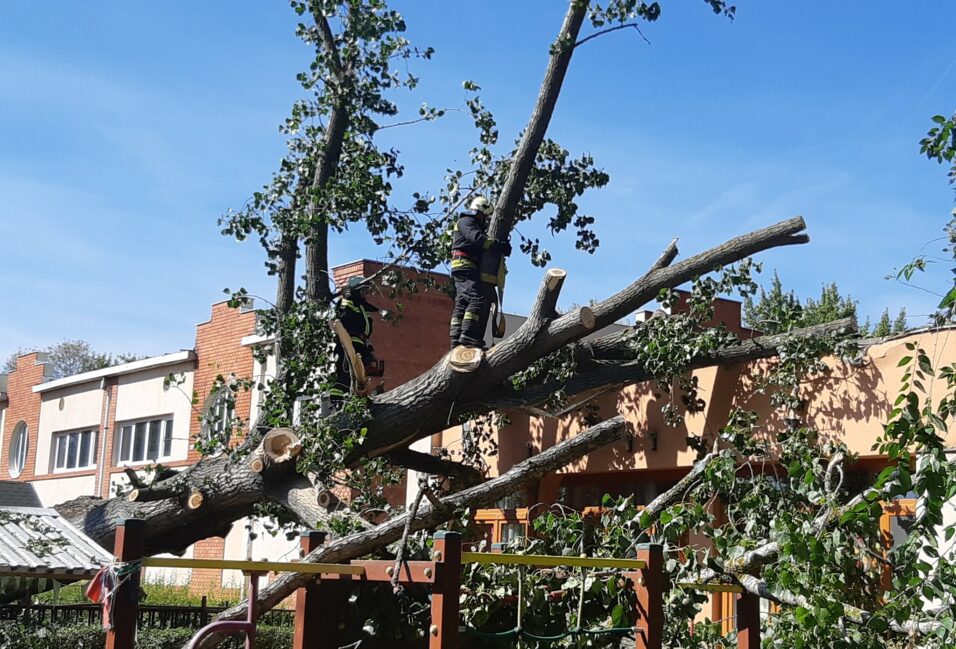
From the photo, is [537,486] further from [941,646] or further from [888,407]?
[941,646]

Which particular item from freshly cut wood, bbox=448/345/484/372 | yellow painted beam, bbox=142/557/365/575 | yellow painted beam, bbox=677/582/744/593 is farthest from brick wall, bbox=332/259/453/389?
yellow painted beam, bbox=142/557/365/575

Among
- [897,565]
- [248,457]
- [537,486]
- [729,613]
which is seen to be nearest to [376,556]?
[897,565]

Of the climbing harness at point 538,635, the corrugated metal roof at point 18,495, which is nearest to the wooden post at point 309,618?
the climbing harness at point 538,635

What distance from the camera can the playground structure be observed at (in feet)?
14.6

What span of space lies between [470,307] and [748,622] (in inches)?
207

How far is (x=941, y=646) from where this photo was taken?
15.8 feet

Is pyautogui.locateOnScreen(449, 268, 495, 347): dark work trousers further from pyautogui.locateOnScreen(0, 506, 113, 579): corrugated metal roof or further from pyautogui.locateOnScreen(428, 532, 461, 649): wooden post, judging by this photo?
pyautogui.locateOnScreen(428, 532, 461, 649): wooden post

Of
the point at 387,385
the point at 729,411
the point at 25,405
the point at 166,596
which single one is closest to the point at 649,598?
the point at 729,411

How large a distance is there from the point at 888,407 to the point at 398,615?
616cm

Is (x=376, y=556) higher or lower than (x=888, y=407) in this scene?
lower

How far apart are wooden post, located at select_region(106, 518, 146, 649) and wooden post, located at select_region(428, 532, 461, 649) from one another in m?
1.22

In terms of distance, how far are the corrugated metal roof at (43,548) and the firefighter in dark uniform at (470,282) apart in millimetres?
5554

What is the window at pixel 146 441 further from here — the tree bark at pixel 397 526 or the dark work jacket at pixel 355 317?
the tree bark at pixel 397 526

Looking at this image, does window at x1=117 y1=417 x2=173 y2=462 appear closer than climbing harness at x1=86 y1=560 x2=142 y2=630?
No
